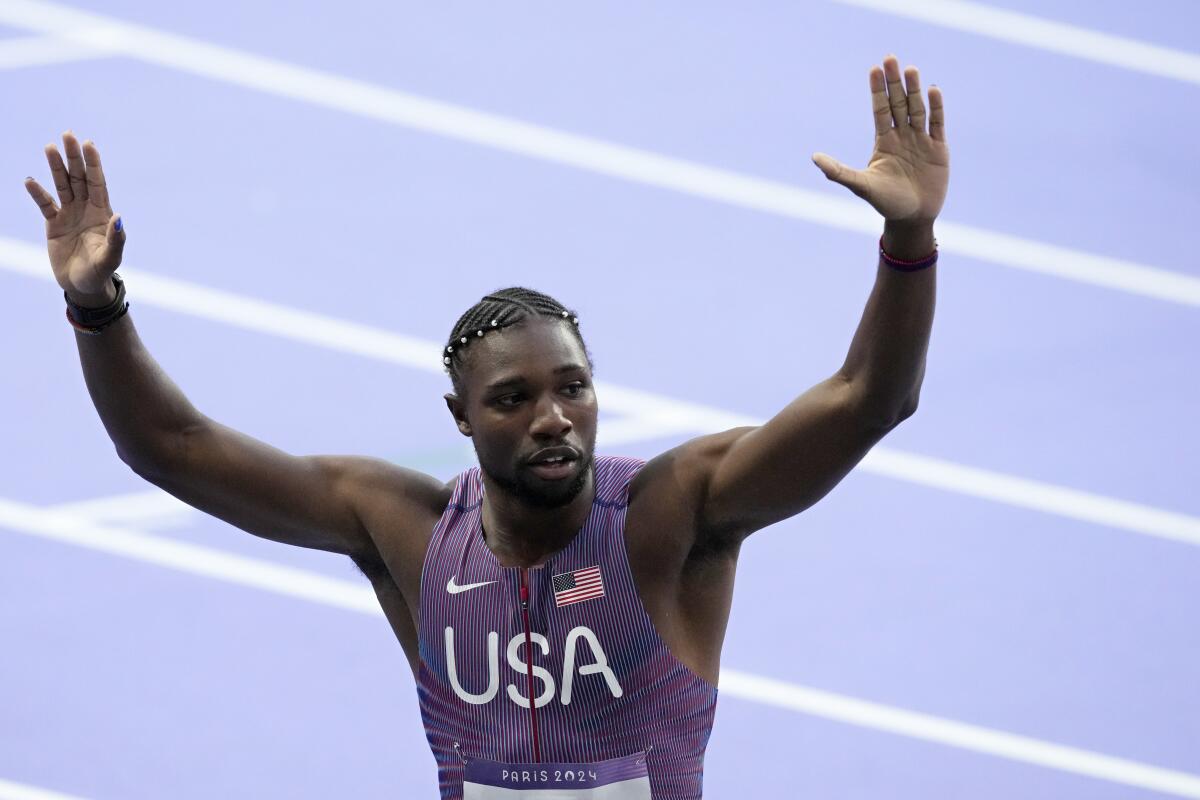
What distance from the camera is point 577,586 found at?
3.28 meters

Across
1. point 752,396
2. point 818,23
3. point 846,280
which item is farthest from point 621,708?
point 818,23

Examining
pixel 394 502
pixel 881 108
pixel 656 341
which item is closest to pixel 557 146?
pixel 656 341

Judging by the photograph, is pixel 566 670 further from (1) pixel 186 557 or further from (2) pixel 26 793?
(1) pixel 186 557

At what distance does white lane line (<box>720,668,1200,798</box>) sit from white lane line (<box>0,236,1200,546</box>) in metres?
0.97

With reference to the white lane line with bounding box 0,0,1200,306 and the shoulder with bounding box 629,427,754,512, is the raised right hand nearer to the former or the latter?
the shoulder with bounding box 629,427,754,512

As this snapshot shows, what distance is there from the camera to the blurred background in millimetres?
5535

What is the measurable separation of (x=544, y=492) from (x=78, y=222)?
93 centimetres

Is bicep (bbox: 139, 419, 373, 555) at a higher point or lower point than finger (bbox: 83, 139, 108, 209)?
lower

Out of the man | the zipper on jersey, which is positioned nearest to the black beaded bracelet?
the man

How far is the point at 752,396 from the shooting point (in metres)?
6.58

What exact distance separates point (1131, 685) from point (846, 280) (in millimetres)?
2090

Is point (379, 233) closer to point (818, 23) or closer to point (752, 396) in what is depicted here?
point (752, 396)

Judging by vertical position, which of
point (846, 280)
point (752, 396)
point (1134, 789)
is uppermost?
point (846, 280)

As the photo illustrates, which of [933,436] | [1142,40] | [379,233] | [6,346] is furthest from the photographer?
[1142,40]
